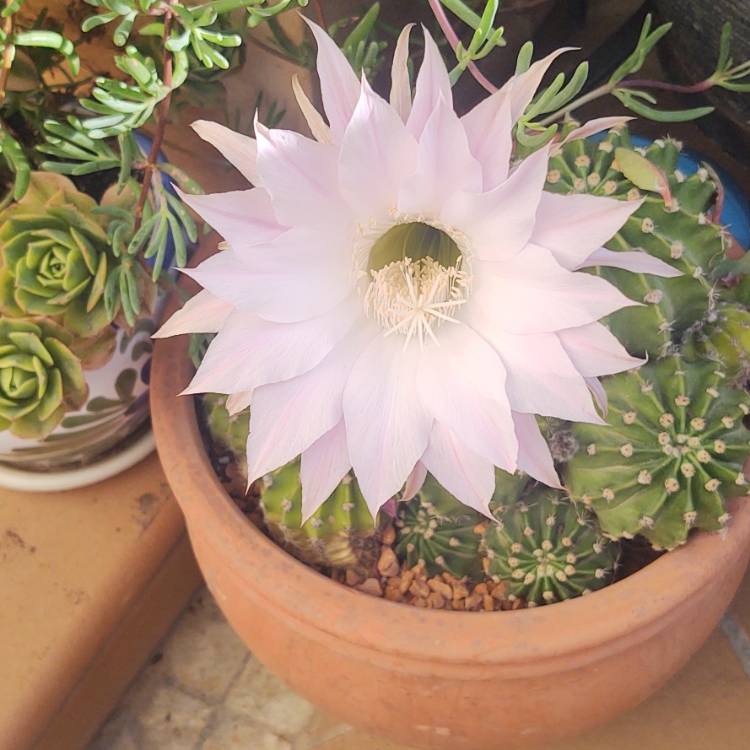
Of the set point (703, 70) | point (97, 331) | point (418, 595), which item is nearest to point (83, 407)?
point (97, 331)

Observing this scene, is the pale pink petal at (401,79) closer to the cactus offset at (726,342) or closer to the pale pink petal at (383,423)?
the pale pink petal at (383,423)

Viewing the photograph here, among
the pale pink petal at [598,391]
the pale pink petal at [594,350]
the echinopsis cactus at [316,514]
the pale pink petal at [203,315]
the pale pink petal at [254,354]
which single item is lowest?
the echinopsis cactus at [316,514]

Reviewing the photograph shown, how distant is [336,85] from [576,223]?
0.15 meters

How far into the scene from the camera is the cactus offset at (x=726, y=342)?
650 mm

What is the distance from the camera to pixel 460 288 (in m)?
0.56

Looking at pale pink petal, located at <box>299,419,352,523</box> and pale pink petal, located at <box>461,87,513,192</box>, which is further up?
pale pink petal, located at <box>461,87,513,192</box>

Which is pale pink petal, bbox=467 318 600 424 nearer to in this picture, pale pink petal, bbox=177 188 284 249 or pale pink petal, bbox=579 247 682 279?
pale pink petal, bbox=579 247 682 279

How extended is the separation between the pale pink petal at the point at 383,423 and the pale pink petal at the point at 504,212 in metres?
0.09

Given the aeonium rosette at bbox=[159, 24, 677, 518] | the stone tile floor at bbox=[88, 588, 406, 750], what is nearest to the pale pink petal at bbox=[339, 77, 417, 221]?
the aeonium rosette at bbox=[159, 24, 677, 518]

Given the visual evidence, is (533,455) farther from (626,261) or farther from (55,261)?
(55,261)

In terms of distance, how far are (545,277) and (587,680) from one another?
0.34 meters

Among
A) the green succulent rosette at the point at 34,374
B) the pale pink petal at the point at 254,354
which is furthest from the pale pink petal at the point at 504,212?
the green succulent rosette at the point at 34,374

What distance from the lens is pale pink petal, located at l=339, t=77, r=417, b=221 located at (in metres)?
0.44

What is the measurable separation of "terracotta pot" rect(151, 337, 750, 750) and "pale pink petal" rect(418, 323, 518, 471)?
19 cm
